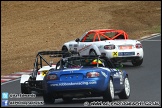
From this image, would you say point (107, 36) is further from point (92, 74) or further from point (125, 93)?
point (92, 74)

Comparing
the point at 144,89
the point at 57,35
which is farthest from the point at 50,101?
the point at 57,35

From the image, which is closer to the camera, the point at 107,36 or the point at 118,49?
the point at 118,49

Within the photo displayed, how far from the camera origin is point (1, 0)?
172 feet

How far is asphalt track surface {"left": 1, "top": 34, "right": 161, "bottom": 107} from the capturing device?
16.9 meters

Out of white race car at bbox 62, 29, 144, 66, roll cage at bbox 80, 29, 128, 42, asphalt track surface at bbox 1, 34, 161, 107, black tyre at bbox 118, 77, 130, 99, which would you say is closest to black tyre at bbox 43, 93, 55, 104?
asphalt track surface at bbox 1, 34, 161, 107

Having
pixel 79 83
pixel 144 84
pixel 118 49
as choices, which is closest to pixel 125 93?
pixel 79 83

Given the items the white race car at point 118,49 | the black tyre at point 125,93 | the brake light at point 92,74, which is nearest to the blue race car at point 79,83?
the brake light at point 92,74

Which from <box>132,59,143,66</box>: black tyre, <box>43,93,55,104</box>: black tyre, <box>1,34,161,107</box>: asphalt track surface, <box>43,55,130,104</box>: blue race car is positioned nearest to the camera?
<box>43,55,130,104</box>: blue race car

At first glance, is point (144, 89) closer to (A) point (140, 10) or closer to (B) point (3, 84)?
(B) point (3, 84)

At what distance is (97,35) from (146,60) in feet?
7.86

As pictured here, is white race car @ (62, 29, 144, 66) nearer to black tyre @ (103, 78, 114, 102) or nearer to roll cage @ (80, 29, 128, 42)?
roll cage @ (80, 29, 128, 42)

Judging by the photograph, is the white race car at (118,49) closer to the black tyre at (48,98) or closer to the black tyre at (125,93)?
the black tyre at (125,93)

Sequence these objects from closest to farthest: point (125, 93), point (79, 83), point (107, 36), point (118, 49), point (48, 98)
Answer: point (79, 83), point (48, 98), point (125, 93), point (118, 49), point (107, 36)

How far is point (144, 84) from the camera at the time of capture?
2142 centimetres
